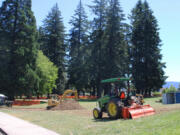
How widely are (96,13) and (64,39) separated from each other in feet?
38.3

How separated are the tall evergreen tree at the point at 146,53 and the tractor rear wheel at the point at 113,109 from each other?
32001 millimetres

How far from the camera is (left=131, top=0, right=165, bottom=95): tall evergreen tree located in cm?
4475

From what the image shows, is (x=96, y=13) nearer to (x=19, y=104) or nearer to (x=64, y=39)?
(x=64, y=39)

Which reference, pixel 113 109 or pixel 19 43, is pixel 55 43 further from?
pixel 113 109

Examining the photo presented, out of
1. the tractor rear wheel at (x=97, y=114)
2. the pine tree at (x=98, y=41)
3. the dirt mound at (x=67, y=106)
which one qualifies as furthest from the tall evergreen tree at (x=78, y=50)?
the tractor rear wheel at (x=97, y=114)

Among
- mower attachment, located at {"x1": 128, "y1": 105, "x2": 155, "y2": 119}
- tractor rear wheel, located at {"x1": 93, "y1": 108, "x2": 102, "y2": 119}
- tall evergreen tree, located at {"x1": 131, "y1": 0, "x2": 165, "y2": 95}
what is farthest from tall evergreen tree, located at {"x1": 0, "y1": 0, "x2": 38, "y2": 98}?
mower attachment, located at {"x1": 128, "y1": 105, "x2": 155, "y2": 119}

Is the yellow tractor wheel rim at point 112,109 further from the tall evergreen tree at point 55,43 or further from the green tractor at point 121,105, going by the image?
the tall evergreen tree at point 55,43

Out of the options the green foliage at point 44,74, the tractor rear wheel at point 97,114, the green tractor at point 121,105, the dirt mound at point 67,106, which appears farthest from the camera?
the green foliage at point 44,74

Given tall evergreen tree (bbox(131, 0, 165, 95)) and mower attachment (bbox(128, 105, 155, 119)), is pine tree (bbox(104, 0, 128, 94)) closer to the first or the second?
tall evergreen tree (bbox(131, 0, 165, 95))

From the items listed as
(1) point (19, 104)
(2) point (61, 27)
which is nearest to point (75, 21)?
(2) point (61, 27)

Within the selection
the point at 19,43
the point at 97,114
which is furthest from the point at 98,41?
the point at 97,114

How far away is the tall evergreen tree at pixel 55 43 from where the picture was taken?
5284 centimetres

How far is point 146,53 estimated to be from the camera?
149ft

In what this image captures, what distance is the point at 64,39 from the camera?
5512 cm
